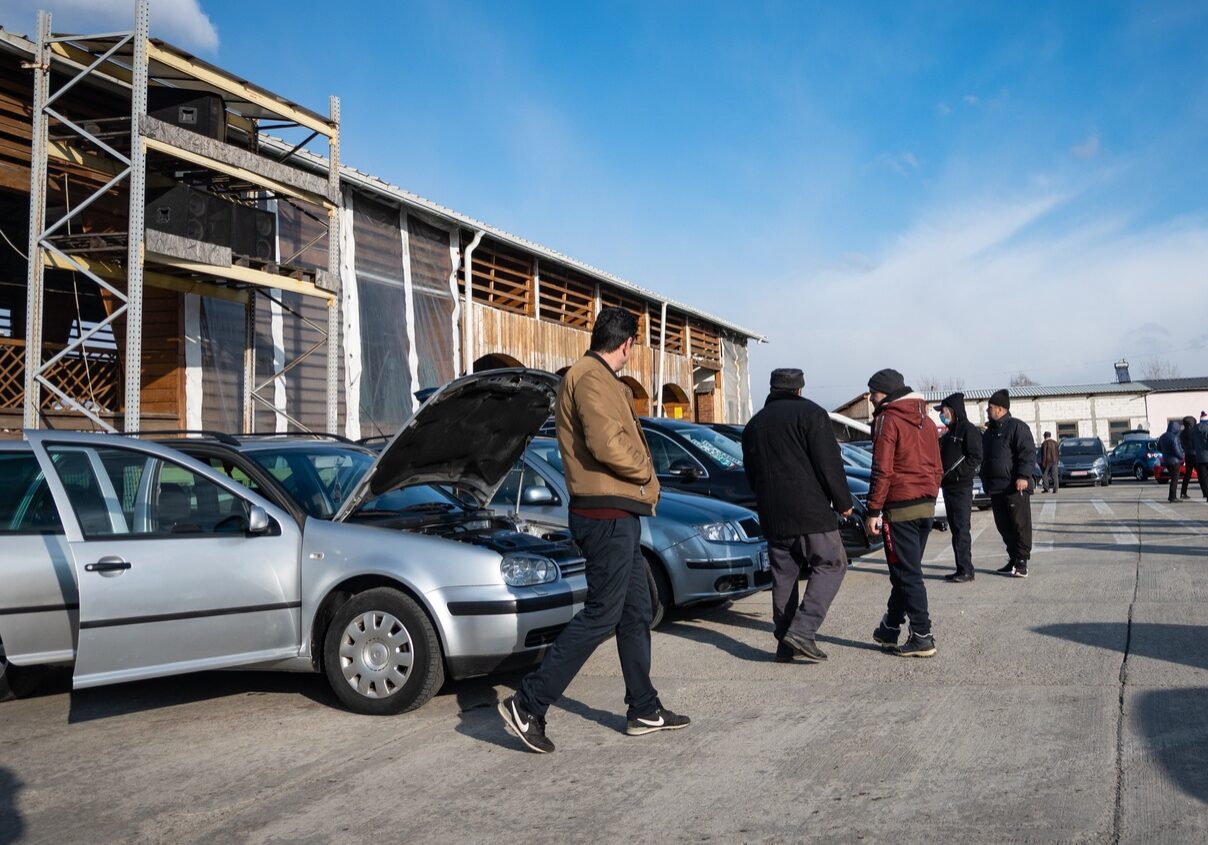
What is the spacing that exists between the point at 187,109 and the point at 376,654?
33.3 ft

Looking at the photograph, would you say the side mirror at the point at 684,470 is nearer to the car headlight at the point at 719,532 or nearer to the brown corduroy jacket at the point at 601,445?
the car headlight at the point at 719,532

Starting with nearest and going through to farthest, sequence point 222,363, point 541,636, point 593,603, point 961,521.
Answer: point 593,603, point 541,636, point 961,521, point 222,363

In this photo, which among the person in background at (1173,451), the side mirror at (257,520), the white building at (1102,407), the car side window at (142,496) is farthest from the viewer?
the white building at (1102,407)

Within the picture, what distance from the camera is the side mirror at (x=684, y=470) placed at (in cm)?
912

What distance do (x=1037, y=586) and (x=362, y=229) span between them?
40.3ft

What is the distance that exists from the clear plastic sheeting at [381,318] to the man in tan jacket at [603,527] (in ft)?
42.3

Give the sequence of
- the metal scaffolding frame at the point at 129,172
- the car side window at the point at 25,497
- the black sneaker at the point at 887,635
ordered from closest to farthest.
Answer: the car side window at the point at 25,497 → the black sneaker at the point at 887,635 → the metal scaffolding frame at the point at 129,172

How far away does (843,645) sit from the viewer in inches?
265

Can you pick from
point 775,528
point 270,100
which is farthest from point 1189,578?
point 270,100

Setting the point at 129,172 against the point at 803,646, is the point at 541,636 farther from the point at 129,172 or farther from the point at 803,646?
the point at 129,172

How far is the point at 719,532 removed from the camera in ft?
24.6

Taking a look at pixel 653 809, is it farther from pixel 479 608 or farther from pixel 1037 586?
pixel 1037 586

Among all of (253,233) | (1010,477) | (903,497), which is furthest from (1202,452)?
(253,233)

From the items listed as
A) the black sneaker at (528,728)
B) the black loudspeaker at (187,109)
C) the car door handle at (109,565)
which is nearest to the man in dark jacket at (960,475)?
the black sneaker at (528,728)
